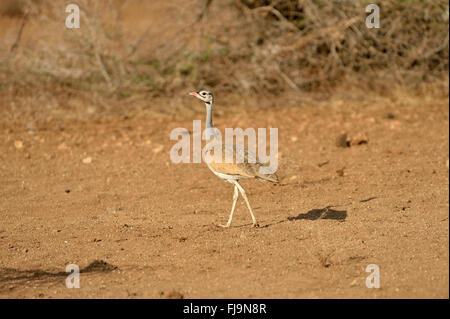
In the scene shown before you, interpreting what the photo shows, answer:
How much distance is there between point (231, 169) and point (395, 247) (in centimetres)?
142

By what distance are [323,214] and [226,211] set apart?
89 centimetres

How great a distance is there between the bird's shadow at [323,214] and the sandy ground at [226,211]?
17mm

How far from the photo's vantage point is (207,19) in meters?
10.4

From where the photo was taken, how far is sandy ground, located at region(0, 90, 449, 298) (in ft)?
14.0

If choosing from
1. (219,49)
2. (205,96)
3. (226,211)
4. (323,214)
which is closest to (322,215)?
(323,214)

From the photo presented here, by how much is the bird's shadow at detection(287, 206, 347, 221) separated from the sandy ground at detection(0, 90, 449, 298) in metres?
0.02

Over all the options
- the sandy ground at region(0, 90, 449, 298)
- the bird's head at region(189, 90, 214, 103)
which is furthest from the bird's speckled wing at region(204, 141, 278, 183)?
the bird's head at region(189, 90, 214, 103)

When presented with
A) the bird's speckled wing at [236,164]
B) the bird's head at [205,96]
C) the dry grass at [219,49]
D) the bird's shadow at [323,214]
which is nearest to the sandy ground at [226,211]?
the bird's shadow at [323,214]

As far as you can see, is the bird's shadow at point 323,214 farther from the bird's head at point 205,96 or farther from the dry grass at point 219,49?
the dry grass at point 219,49

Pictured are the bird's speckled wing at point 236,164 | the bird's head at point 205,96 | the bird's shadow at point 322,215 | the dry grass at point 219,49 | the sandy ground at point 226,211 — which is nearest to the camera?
the sandy ground at point 226,211

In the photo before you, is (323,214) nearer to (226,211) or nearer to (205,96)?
(226,211)

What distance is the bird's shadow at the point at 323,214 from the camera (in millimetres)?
5688
